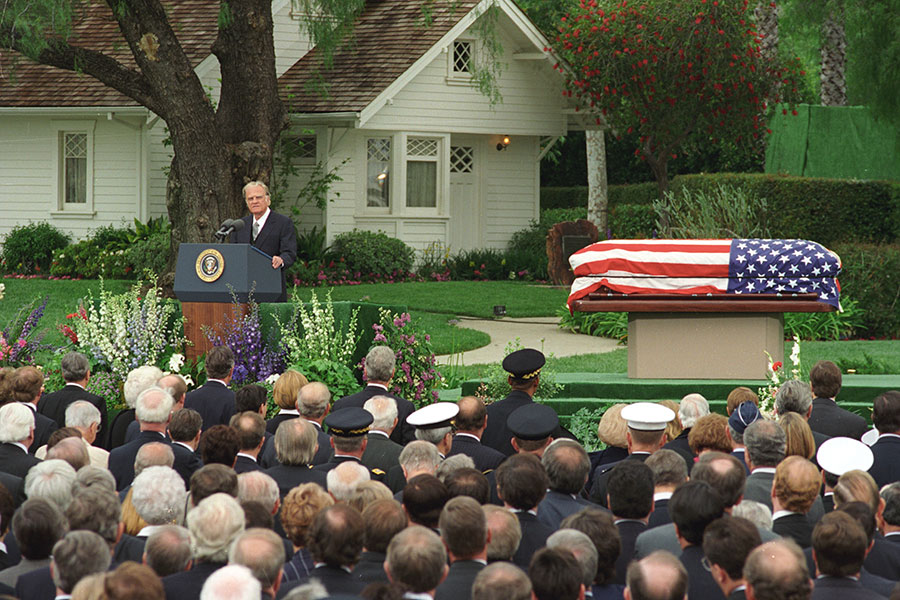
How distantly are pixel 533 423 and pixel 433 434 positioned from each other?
21.2 inches

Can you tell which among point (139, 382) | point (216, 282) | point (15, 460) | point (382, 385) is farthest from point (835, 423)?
point (216, 282)

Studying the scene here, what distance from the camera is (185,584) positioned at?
4.28 metres

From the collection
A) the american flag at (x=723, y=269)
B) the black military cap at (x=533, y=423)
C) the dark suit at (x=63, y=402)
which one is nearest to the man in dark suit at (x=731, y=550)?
the black military cap at (x=533, y=423)

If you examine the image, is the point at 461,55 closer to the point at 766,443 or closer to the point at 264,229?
the point at 264,229

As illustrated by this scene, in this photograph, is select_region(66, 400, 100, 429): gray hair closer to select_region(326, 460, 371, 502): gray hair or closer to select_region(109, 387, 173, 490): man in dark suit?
select_region(109, 387, 173, 490): man in dark suit

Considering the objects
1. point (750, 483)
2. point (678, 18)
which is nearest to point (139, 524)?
point (750, 483)

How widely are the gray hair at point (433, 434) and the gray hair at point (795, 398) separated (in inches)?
78.9

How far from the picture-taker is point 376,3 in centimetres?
2522

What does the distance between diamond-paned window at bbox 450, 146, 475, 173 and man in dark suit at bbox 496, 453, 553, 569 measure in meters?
20.5

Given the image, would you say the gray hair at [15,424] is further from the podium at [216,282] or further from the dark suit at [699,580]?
the podium at [216,282]

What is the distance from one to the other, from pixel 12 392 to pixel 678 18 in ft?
52.3

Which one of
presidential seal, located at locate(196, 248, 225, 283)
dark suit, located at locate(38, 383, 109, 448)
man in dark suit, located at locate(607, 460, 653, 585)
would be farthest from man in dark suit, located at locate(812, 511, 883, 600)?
presidential seal, located at locate(196, 248, 225, 283)

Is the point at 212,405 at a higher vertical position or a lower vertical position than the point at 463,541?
higher

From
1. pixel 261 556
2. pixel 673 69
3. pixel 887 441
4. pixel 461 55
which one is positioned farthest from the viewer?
pixel 461 55
